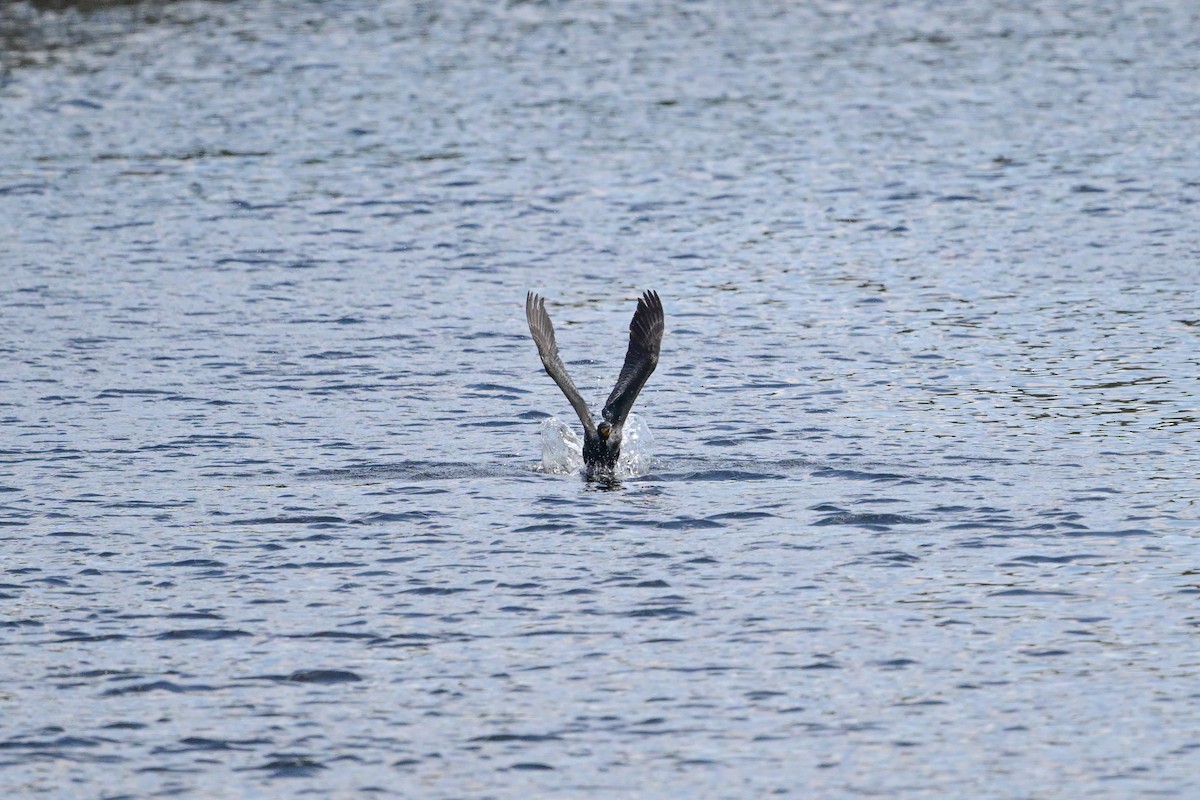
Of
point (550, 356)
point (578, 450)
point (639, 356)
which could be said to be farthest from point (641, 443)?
point (550, 356)

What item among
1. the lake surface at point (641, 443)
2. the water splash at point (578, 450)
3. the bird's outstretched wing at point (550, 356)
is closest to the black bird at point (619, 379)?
the bird's outstretched wing at point (550, 356)

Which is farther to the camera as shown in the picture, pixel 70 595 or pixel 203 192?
pixel 203 192

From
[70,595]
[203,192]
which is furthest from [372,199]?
[70,595]

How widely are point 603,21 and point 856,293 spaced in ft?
86.7

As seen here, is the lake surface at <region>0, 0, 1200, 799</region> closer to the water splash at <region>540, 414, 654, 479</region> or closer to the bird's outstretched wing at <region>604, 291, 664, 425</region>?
the water splash at <region>540, 414, 654, 479</region>

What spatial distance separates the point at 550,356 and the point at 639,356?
3.03ft

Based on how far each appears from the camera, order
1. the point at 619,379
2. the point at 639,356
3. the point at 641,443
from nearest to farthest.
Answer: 1. the point at 619,379
2. the point at 641,443
3. the point at 639,356

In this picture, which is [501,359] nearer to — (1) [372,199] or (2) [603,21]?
(1) [372,199]

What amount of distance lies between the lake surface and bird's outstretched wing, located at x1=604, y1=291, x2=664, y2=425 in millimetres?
677

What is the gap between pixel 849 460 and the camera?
2000 centimetres

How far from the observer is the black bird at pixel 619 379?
20.1m

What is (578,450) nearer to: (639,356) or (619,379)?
(619,379)

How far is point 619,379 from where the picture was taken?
20.5 meters

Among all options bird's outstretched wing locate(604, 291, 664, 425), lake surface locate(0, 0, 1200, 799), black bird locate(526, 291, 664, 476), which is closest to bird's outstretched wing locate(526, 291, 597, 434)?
black bird locate(526, 291, 664, 476)
